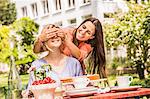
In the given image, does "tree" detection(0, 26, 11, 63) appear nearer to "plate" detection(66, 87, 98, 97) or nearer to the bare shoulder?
the bare shoulder

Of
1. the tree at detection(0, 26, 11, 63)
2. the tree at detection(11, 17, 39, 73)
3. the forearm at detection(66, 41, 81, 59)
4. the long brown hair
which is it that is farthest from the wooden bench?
the tree at detection(0, 26, 11, 63)

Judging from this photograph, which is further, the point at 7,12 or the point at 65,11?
the point at 65,11

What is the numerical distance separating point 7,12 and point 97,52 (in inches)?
36.6

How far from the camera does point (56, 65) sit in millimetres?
3355

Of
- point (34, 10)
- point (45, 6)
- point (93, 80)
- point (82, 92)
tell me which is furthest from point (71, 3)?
point (82, 92)

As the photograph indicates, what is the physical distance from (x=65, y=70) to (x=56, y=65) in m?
0.09

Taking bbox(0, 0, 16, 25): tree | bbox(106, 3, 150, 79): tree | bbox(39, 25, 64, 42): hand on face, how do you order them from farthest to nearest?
bbox(106, 3, 150, 79): tree < bbox(0, 0, 16, 25): tree < bbox(39, 25, 64, 42): hand on face

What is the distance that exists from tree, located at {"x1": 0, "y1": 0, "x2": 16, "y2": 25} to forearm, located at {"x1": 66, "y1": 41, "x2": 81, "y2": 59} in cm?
68

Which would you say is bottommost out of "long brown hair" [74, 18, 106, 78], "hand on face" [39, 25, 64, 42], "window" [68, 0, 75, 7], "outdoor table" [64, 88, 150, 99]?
"outdoor table" [64, 88, 150, 99]

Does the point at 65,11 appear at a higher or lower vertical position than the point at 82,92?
higher

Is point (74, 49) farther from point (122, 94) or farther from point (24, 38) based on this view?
point (122, 94)

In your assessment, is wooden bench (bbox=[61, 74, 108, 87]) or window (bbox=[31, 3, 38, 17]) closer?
wooden bench (bbox=[61, 74, 108, 87])

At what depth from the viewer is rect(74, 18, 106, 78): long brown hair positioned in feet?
11.7

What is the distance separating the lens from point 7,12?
151 inches
